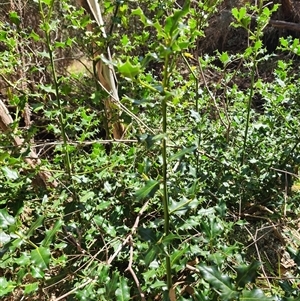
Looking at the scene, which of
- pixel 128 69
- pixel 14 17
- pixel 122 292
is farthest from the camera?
pixel 14 17

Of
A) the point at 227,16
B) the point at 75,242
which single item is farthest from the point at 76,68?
the point at 75,242

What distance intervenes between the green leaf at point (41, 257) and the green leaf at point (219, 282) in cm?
32

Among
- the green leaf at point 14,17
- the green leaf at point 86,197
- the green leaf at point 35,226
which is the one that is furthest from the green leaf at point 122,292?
the green leaf at point 14,17

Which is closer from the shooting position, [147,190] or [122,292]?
[147,190]

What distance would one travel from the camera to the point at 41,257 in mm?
746

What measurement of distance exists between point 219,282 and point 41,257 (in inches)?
14.4

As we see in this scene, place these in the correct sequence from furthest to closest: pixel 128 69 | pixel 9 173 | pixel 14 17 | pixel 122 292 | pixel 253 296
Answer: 1. pixel 14 17
2. pixel 9 173
3. pixel 122 292
4. pixel 253 296
5. pixel 128 69

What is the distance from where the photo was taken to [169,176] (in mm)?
1296

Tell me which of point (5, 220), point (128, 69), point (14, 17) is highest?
point (14, 17)

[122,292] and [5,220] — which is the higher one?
[5,220]

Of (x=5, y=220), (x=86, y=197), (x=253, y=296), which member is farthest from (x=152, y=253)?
(x=86, y=197)

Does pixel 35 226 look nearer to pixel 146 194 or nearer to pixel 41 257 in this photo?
pixel 41 257

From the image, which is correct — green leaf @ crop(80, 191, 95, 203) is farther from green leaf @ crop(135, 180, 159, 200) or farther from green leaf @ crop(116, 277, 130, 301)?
green leaf @ crop(135, 180, 159, 200)

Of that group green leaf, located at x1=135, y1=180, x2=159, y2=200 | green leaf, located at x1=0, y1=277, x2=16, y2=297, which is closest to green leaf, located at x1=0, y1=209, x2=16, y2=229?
green leaf, located at x1=0, y1=277, x2=16, y2=297
